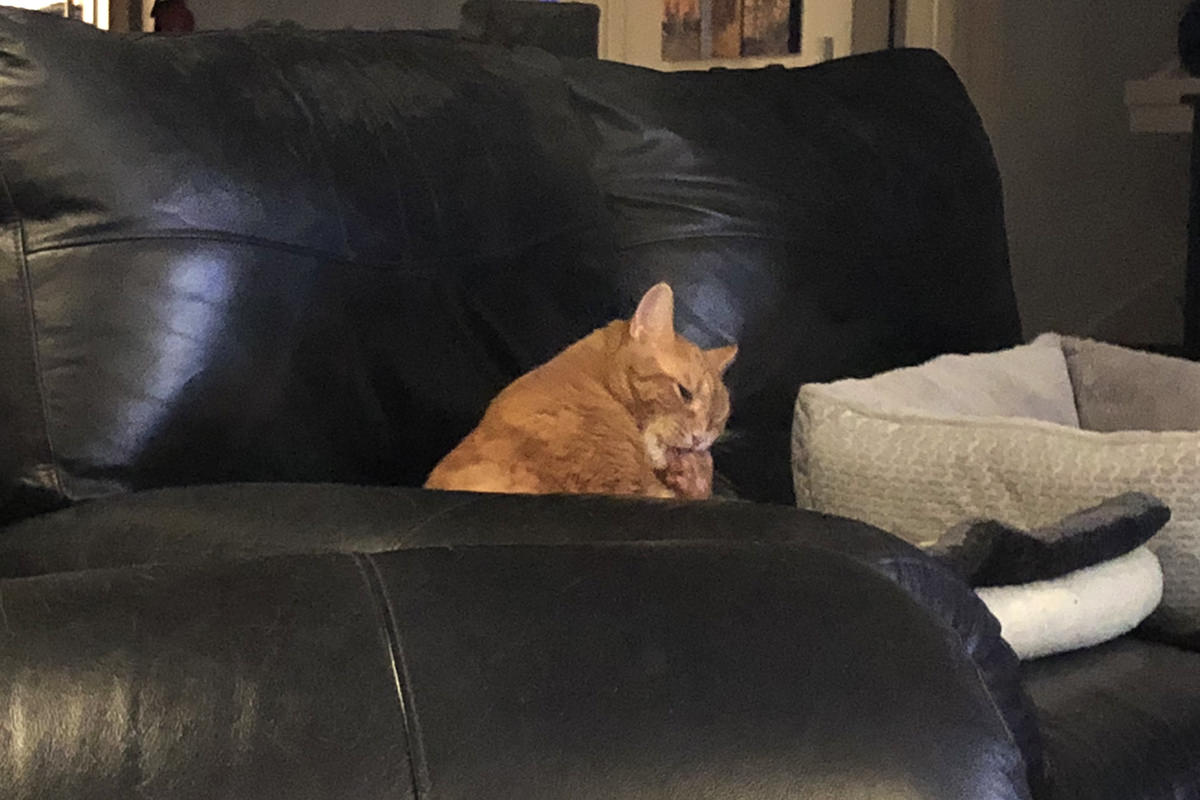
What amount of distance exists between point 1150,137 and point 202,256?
2.82 m

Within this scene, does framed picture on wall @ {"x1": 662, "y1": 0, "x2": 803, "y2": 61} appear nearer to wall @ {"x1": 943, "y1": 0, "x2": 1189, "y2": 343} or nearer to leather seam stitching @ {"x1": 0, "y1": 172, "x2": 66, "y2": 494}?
wall @ {"x1": 943, "y1": 0, "x2": 1189, "y2": 343}

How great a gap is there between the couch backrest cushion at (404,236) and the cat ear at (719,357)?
0.46ft

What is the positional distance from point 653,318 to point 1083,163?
92.0 inches

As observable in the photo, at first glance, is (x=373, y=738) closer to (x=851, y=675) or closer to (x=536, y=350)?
(x=851, y=675)

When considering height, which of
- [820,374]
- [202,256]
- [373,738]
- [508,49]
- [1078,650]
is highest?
[508,49]

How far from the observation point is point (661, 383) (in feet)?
3.96

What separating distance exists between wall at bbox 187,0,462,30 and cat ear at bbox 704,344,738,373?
6.65 ft

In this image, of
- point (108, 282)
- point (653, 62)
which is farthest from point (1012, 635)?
point (653, 62)

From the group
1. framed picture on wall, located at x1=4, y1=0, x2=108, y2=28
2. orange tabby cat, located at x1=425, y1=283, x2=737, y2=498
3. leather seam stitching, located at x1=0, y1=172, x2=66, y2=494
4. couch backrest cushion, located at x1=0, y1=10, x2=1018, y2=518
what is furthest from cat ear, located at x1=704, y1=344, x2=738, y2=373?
framed picture on wall, located at x1=4, y1=0, x2=108, y2=28

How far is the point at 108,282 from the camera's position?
97cm

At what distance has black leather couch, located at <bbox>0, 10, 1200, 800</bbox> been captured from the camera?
0.53 m

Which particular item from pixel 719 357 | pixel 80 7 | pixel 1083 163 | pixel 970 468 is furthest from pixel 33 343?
pixel 1083 163

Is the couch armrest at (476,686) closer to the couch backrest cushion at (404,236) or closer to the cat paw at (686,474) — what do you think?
the couch backrest cushion at (404,236)

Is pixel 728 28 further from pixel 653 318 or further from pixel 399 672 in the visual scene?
pixel 399 672
